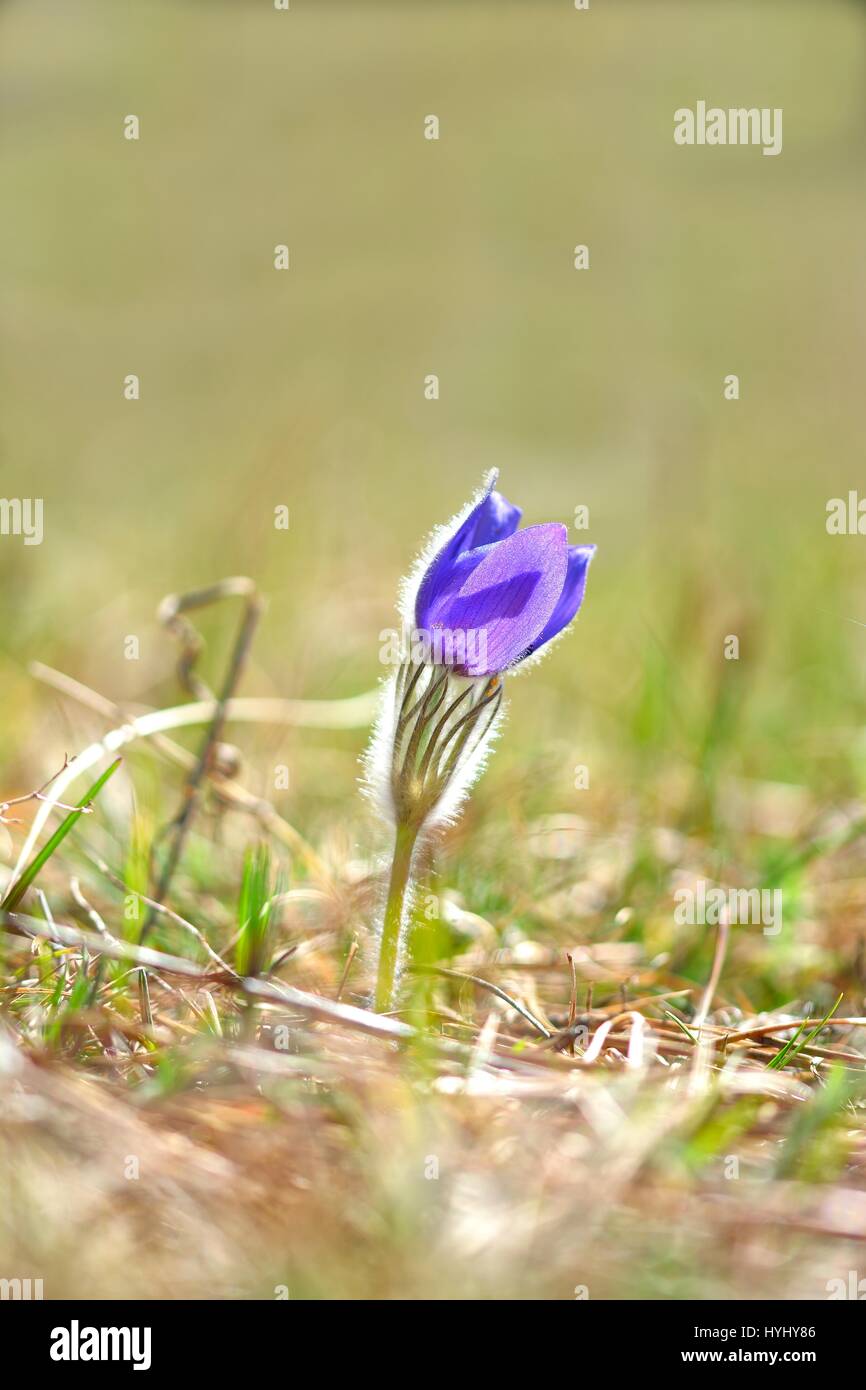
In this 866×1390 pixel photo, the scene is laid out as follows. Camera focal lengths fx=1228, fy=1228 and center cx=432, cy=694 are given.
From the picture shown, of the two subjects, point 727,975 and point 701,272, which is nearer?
point 727,975

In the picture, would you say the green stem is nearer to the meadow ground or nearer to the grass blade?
the meadow ground

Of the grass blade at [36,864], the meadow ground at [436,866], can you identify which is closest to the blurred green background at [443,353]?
the meadow ground at [436,866]

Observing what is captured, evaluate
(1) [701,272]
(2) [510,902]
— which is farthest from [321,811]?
(1) [701,272]

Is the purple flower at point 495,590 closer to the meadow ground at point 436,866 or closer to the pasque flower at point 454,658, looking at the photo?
the pasque flower at point 454,658

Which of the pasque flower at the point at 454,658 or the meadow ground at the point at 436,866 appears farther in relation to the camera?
the pasque flower at the point at 454,658

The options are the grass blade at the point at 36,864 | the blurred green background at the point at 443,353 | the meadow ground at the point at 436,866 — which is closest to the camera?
the meadow ground at the point at 436,866

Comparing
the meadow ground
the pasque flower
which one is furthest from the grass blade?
the pasque flower

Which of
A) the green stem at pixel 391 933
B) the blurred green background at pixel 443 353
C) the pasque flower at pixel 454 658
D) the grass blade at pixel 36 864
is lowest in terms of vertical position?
the green stem at pixel 391 933

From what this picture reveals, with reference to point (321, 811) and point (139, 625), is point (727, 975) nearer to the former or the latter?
point (321, 811)
